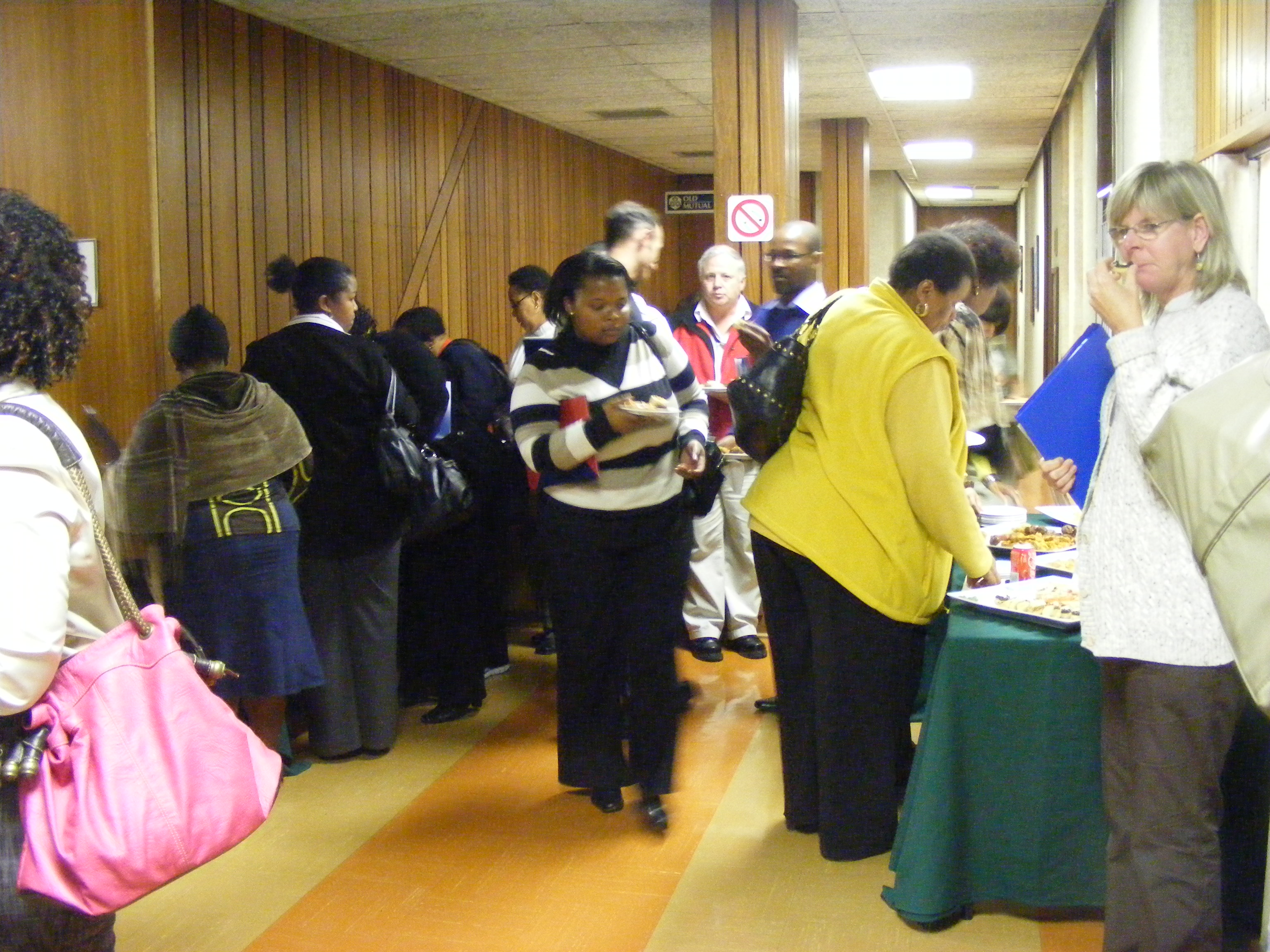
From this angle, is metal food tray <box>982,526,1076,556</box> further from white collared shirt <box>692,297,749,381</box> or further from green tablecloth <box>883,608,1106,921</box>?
white collared shirt <box>692,297,749,381</box>

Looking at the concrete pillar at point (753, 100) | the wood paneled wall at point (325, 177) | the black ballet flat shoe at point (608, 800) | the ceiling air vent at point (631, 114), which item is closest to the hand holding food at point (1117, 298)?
the black ballet flat shoe at point (608, 800)

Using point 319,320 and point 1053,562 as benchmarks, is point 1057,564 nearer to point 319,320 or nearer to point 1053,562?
point 1053,562

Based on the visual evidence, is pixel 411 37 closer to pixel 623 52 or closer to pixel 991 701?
pixel 623 52

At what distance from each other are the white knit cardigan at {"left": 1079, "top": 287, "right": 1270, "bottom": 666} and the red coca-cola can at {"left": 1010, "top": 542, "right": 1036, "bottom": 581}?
762mm

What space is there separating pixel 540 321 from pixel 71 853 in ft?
13.3

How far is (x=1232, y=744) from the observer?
252 cm

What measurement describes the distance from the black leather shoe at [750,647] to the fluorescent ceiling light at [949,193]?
12.8 metres

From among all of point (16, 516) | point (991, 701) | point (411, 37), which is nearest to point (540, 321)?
point (411, 37)

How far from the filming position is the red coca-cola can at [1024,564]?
298cm

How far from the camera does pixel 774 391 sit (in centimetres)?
297

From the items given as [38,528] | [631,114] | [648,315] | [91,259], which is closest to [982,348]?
[648,315]

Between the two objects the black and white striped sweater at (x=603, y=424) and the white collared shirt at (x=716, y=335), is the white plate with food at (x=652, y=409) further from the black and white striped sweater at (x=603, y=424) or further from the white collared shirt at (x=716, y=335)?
the white collared shirt at (x=716, y=335)

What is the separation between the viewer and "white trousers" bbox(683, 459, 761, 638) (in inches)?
201

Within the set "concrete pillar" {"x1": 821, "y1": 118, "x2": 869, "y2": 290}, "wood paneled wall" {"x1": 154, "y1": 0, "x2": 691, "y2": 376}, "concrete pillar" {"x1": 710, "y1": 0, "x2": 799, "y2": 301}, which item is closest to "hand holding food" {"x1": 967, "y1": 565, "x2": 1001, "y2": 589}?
"concrete pillar" {"x1": 710, "y1": 0, "x2": 799, "y2": 301}
